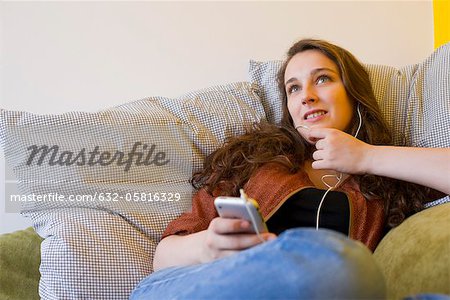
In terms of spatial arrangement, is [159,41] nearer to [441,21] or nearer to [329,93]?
[329,93]

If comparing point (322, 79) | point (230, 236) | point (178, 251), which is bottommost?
point (178, 251)

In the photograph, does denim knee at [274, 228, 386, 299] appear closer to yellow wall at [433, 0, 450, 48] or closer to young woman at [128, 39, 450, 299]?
young woman at [128, 39, 450, 299]

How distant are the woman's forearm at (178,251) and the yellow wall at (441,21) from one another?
44.7 inches

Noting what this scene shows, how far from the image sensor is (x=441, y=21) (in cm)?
161

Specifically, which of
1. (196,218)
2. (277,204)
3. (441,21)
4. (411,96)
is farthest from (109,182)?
(441,21)

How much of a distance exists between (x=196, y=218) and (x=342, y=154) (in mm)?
344

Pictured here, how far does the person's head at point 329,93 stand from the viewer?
3.84 ft

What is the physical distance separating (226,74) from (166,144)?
0.48 meters

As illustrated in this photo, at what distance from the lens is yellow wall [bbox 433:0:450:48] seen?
1586 mm

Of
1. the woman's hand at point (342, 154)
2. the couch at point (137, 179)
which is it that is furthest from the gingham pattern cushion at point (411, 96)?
the woman's hand at point (342, 154)

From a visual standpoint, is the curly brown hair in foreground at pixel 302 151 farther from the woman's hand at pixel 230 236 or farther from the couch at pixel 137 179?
the woman's hand at pixel 230 236

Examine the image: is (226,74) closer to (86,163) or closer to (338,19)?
(338,19)

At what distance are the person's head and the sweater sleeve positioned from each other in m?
0.30

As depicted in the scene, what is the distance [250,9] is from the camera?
5.18 ft
